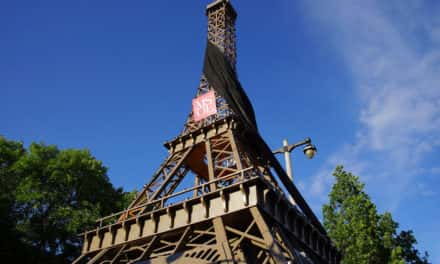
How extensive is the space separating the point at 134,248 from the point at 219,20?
1999 centimetres

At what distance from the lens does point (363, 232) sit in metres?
25.3

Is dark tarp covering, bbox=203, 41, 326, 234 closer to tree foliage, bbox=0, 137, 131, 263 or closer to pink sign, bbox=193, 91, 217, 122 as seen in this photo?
pink sign, bbox=193, 91, 217, 122

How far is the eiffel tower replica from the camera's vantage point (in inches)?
598

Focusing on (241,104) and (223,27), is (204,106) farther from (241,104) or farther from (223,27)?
(223,27)

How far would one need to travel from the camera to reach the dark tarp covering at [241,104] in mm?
22656

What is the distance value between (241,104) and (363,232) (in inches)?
421

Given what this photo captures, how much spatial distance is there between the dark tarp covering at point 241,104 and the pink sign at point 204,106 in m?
0.89

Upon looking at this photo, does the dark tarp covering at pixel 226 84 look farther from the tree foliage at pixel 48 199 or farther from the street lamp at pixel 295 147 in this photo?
the tree foliage at pixel 48 199

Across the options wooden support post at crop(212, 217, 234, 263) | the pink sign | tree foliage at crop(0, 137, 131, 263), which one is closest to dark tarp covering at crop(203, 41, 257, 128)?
the pink sign

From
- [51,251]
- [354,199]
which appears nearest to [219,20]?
[354,199]

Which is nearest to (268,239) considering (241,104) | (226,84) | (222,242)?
(222,242)

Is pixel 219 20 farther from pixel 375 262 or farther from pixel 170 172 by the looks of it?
pixel 375 262

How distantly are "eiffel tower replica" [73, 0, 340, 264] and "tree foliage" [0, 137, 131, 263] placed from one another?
9880 millimetres

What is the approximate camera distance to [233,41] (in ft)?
102
